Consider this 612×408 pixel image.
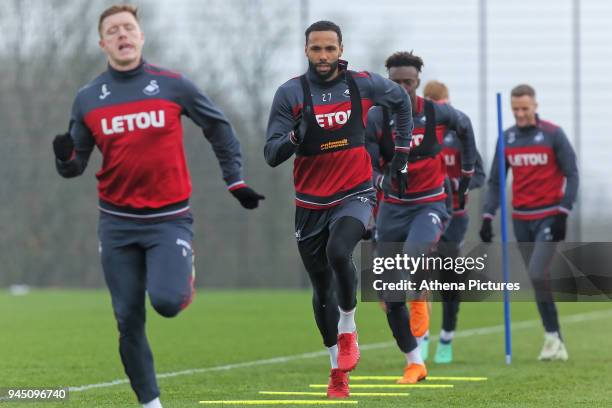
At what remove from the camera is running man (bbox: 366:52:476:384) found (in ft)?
34.2

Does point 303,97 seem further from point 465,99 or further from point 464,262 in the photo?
point 465,99

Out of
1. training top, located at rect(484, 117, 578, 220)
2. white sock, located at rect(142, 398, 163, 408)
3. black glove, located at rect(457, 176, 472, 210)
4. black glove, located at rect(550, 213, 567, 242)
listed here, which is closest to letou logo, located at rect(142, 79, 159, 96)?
white sock, located at rect(142, 398, 163, 408)

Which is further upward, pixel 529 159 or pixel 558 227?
pixel 529 159

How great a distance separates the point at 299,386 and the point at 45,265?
68.6 feet

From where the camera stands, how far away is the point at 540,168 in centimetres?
1279

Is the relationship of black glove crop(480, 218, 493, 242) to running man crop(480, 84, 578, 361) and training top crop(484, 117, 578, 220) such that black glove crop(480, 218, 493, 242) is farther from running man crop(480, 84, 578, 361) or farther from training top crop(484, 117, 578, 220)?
training top crop(484, 117, 578, 220)

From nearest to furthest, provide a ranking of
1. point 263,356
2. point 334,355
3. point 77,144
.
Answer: point 77,144, point 334,355, point 263,356

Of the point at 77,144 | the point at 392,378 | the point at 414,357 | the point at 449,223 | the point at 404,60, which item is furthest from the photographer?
the point at 449,223

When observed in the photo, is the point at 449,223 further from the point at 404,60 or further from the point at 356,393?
the point at 356,393

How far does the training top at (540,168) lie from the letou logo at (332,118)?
14.0 ft

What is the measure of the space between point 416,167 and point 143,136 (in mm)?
4164

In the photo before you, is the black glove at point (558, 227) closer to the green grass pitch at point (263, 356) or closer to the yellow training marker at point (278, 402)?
the green grass pitch at point (263, 356)

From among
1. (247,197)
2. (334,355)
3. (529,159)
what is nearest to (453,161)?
(529,159)

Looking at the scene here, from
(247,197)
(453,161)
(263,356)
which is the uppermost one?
(247,197)
